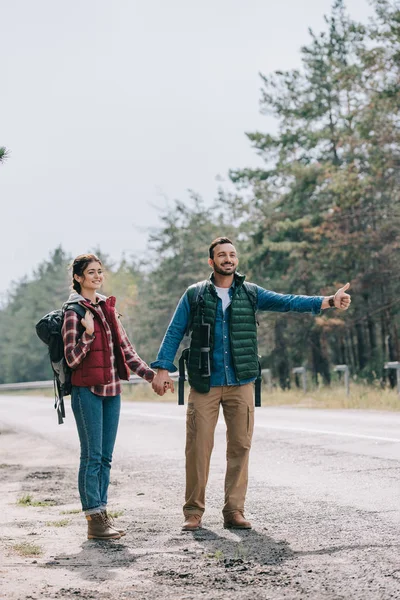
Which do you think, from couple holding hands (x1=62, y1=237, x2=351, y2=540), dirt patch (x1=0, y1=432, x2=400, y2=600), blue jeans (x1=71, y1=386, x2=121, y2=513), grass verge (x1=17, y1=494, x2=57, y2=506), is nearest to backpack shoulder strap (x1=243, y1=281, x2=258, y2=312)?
couple holding hands (x1=62, y1=237, x2=351, y2=540)

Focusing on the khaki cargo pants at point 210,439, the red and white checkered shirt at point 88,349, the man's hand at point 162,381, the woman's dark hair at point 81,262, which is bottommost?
the khaki cargo pants at point 210,439

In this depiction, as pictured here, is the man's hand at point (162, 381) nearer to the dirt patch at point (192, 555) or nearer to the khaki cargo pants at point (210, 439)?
the khaki cargo pants at point (210, 439)

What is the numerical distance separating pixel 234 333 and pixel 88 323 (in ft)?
3.56

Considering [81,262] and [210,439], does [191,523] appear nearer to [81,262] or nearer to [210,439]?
[210,439]

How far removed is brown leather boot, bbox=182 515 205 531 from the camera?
728 cm

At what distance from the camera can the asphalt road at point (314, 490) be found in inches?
220

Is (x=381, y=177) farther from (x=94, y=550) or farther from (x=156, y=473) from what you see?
(x=94, y=550)

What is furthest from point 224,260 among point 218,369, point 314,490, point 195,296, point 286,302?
point 314,490

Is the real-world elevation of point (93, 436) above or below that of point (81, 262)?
below

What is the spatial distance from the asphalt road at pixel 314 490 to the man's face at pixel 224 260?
188 cm

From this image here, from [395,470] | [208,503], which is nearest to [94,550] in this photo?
[208,503]

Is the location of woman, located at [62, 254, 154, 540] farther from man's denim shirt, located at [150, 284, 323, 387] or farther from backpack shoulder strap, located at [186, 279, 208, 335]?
backpack shoulder strap, located at [186, 279, 208, 335]

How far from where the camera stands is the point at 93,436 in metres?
7.12

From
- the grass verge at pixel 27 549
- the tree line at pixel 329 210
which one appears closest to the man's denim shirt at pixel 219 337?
the grass verge at pixel 27 549
